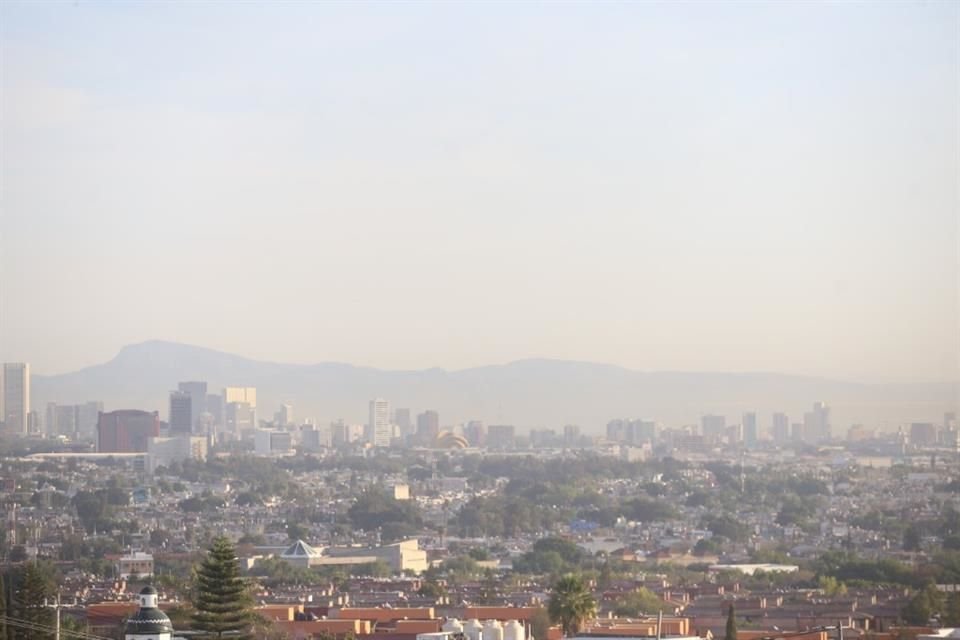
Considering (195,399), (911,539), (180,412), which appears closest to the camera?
(911,539)

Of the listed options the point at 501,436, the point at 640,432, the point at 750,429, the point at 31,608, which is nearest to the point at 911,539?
the point at 31,608

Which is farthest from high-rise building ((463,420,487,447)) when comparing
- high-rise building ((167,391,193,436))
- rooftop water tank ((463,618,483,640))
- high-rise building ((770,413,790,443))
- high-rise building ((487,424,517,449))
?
rooftop water tank ((463,618,483,640))

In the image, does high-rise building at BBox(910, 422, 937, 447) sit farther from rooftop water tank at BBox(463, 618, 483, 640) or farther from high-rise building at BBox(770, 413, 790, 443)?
rooftop water tank at BBox(463, 618, 483, 640)

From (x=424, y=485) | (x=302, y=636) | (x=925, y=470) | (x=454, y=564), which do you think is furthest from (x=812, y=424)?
(x=302, y=636)

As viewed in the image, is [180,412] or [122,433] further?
[180,412]

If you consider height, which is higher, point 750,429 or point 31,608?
point 750,429

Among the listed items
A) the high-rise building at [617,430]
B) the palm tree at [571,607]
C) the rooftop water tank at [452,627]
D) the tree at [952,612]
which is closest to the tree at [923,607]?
the tree at [952,612]

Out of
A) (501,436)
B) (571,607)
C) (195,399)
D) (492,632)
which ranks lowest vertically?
(492,632)

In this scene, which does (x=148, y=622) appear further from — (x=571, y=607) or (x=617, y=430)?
(x=617, y=430)
